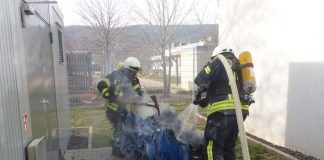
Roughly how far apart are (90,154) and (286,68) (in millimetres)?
4451

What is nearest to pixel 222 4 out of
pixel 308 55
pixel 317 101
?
pixel 308 55

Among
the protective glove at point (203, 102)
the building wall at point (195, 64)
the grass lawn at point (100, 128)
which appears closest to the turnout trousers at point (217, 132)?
the protective glove at point (203, 102)

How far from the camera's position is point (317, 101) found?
17.3ft

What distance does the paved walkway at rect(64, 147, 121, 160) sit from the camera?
18.8 ft

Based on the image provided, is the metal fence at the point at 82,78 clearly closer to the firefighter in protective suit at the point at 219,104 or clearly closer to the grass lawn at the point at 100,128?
the grass lawn at the point at 100,128

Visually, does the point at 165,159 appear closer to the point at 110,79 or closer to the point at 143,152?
the point at 143,152

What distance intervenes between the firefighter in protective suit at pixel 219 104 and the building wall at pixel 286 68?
1.90 metres

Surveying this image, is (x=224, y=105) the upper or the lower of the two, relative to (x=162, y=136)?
Answer: upper

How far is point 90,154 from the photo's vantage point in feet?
19.5

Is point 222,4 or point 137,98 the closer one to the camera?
point 137,98

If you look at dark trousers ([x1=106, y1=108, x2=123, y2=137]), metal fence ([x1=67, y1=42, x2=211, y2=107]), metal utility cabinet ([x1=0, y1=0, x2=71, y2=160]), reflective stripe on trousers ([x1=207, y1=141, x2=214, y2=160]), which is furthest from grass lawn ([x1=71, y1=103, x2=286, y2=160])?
metal utility cabinet ([x1=0, y1=0, x2=71, y2=160])

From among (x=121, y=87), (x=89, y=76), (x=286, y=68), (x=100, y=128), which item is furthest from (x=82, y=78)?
(x=286, y=68)

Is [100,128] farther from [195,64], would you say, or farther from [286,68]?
[286,68]

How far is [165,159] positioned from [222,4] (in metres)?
5.97
